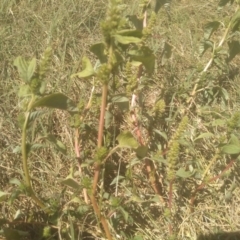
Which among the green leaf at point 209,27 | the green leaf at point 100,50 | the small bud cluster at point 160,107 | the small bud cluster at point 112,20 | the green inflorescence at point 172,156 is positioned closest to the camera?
the small bud cluster at point 112,20

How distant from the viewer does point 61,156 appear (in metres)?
1.85

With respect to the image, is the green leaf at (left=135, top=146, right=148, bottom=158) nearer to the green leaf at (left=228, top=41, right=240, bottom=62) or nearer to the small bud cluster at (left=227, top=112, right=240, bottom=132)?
the small bud cluster at (left=227, top=112, right=240, bottom=132)

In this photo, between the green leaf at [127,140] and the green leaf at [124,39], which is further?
the green leaf at [127,140]

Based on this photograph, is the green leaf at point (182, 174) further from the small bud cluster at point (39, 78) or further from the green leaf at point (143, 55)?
the small bud cluster at point (39, 78)

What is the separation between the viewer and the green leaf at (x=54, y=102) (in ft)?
4.37

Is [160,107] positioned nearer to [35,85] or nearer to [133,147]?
[133,147]

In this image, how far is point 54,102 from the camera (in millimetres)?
1381

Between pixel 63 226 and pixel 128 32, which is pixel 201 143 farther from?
pixel 128 32

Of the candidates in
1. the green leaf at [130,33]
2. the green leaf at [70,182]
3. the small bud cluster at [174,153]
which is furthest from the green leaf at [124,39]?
the green leaf at [70,182]

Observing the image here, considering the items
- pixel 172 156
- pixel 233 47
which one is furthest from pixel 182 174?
pixel 233 47

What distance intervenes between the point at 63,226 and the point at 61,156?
0.95ft

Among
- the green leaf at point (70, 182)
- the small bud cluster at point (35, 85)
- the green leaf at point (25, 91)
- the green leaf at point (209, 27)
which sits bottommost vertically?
the green leaf at point (70, 182)

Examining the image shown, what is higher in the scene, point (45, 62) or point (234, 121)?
point (45, 62)

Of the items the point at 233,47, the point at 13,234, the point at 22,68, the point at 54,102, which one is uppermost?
the point at 22,68
